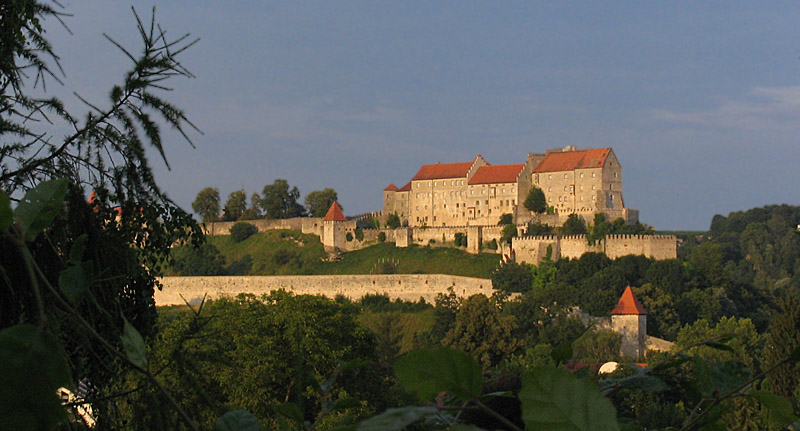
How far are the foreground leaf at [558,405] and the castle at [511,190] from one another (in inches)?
2194

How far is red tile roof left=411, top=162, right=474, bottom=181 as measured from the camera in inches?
2547

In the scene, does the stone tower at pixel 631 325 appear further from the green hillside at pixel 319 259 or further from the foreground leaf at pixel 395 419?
the foreground leaf at pixel 395 419

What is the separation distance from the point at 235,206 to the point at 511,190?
2518 centimetres

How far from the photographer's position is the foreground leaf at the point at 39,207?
1.33 m

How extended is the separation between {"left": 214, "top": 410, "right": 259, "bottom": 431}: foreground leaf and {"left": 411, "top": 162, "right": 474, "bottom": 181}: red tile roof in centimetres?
6263

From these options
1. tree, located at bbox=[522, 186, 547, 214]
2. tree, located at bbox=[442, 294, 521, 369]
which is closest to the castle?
tree, located at bbox=[522, 186, 547, 214]

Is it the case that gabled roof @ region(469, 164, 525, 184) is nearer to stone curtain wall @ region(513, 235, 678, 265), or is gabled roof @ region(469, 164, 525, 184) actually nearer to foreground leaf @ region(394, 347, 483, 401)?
stone curtain wall @ region(513, 235, 678, 265)

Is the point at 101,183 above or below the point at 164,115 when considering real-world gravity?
below

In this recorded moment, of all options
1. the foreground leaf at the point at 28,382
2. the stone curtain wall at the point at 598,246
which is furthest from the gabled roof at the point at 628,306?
the foreground leaf at the point at 28,382

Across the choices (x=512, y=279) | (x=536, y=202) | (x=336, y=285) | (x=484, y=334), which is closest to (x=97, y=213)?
(x=484, y=334)

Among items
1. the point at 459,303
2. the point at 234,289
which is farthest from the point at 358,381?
the point at 234,289

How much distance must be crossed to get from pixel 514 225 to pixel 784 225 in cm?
5806

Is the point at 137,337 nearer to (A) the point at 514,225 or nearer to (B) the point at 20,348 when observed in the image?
(B) the point at 20,348

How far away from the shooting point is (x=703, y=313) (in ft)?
149
